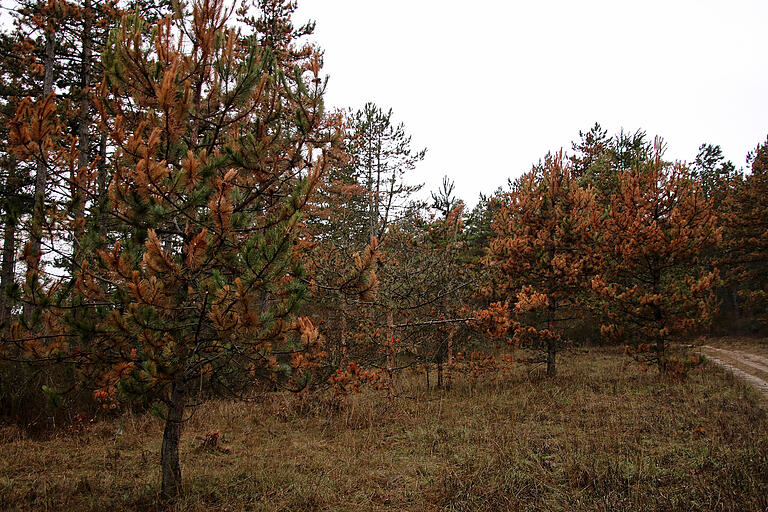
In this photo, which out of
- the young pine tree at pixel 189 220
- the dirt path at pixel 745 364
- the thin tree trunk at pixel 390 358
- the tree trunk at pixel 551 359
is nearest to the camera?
the young pine tree at pixel 189 220

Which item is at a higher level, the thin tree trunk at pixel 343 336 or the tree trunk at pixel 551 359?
the thin tree trunk at pixel 343 336

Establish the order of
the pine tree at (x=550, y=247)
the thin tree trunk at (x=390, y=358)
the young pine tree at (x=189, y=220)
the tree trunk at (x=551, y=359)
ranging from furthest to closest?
1. the tree trunk at (x=551, y=359)
2. the pine tree at (x=550, y=247)
3. the thin tree trunk at (x=390, y=358)
4. the young pine tree at (x=189, y=220)

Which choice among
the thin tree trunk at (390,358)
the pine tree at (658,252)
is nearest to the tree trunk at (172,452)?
the thin tree trunk at (390,358)

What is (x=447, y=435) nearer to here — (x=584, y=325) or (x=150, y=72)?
(x=150, y=72)

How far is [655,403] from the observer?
8.16 meters

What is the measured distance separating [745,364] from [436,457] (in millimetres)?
14208

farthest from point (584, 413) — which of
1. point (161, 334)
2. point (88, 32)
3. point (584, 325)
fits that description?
point (584, 325)

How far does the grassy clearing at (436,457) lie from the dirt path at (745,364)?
6.51 ft

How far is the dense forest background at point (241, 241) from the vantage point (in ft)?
10.9

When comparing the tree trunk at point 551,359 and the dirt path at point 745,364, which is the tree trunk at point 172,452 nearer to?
the tree trunk at point 551,359

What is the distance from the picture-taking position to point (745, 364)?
13617mm

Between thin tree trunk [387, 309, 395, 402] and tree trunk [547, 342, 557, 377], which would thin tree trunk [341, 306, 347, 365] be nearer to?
thin tree trunk [387, 309, 395, 402]

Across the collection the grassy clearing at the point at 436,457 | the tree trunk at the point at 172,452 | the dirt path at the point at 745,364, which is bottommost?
the dirt path at the point at 745,364

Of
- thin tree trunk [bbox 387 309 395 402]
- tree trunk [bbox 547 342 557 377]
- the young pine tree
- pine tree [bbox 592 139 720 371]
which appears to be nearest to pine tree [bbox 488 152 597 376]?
tree trunk [bbox 547 342 557 377]
